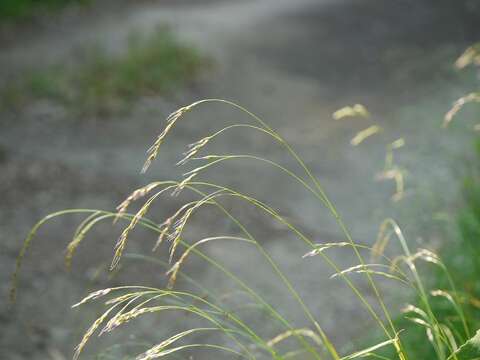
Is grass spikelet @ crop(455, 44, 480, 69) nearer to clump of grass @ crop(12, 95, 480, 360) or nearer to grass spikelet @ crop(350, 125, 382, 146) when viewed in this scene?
grass spikelet @ crop(350, 125, 382, 146)

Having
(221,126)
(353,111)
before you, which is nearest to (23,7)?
(221,126)

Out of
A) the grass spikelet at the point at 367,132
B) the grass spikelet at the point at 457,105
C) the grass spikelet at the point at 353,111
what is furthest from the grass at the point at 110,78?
the grass spikelet at the point at 457,105

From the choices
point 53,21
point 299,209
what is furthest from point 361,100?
point 53,21

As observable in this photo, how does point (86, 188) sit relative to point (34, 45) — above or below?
below

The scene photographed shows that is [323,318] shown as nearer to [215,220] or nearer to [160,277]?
[160,277]

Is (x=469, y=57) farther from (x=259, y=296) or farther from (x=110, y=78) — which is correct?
(x=110, y=78)

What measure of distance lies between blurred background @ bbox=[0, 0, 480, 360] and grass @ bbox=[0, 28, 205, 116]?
2 centimetres

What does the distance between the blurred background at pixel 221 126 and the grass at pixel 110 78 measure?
2 cm

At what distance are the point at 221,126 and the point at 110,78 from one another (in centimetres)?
116

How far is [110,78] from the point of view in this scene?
19.2 ft

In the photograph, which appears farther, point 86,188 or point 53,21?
point 53,21

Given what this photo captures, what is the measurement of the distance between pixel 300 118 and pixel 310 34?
2.16 metres

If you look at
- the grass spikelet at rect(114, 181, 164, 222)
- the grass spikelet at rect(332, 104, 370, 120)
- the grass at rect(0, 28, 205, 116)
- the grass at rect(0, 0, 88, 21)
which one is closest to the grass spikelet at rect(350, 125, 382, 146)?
the grass spikelet at rect(332, 104, 370, 120)

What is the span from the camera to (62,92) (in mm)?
5566
